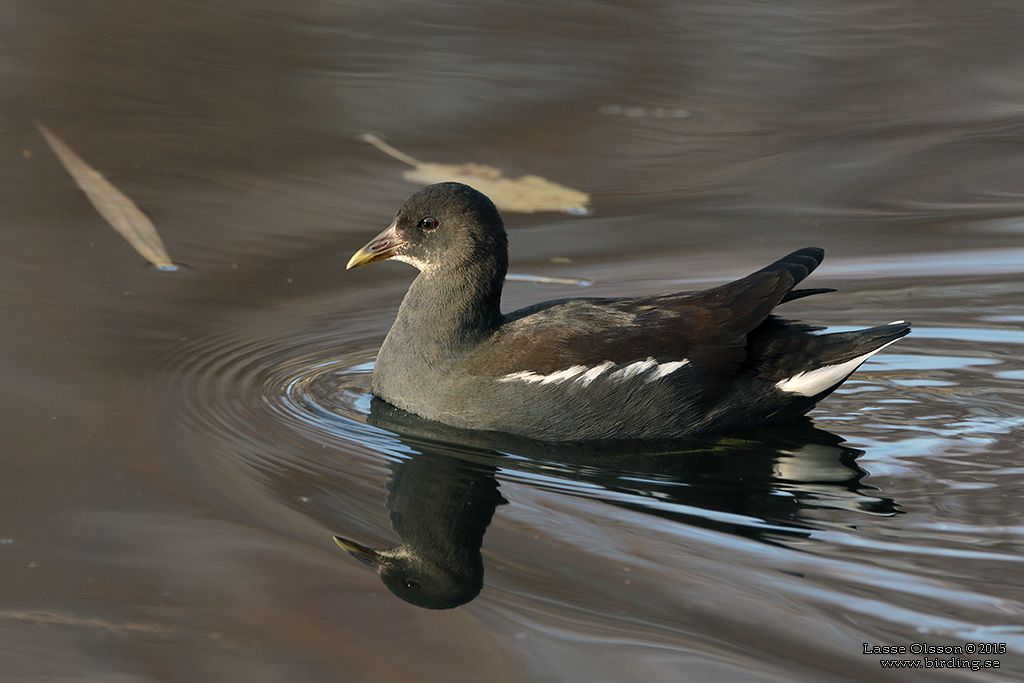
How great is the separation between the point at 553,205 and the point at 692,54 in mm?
2120

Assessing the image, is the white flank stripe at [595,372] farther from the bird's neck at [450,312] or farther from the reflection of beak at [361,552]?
the reflection of beak at [361,552]

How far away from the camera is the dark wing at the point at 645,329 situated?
205 inches

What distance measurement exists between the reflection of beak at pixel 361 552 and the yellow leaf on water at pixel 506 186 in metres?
3.55

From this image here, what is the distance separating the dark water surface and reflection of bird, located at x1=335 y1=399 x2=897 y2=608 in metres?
0.02

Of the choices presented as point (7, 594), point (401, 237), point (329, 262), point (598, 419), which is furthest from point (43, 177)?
point (7, 594)

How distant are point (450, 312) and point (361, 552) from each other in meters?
1.46

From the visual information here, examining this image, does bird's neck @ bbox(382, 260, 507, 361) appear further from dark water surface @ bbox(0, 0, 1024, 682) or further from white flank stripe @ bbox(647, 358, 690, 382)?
white flank stripe @ bbox(647, 358, 690, 382)

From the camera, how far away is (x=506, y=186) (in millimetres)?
7727

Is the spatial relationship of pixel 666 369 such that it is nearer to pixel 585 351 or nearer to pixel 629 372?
pixel 629 372

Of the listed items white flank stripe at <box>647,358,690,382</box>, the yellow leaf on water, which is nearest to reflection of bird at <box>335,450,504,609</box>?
white flank stripe at <box>647,358,690,382</box>

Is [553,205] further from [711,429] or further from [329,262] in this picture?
[711,429]

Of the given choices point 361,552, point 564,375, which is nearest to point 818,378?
point 564,375

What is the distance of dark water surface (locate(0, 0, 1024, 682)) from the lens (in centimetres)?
373

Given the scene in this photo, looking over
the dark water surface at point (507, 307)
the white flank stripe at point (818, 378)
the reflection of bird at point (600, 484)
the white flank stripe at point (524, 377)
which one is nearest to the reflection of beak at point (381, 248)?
the dark water surface at point (507, 307)
